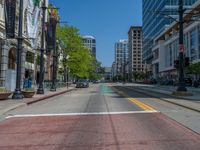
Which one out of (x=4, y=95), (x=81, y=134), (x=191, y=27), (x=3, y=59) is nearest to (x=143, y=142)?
(x=81, y=134)

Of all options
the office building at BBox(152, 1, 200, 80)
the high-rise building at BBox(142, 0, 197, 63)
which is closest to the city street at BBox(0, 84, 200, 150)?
the office building at BBox(152, 1, 200, 80)

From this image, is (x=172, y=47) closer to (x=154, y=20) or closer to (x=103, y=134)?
(x=154, y=20)

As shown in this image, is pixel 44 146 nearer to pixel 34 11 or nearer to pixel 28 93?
pixel 28 93

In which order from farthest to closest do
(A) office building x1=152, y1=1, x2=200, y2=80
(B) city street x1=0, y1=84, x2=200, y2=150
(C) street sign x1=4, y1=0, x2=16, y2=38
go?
(A) office building x1=152, y1=1, x2=200, y2=80, (C) street sign x1=4, y1=0, x2=16, y2=38, (B) city street x1=0, y1=84, x2=200, y2=150

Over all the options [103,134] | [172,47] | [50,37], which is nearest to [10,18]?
[50,37]

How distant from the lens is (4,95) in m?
23.4

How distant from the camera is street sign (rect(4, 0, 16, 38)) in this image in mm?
25427

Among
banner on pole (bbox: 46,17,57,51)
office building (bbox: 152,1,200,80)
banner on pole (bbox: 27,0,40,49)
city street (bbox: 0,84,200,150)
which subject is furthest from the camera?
office building (bbox: 152,1,200,80)

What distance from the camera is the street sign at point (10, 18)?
25.4 meters

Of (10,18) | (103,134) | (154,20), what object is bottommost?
(103,134)

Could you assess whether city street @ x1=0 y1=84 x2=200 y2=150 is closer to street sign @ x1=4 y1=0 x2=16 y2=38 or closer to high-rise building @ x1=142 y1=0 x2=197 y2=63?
street sign @ x1=4 y1=0 x2=16 y2=38

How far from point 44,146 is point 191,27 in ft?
282

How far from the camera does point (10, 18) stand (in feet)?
85.6

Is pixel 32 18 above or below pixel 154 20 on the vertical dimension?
below
